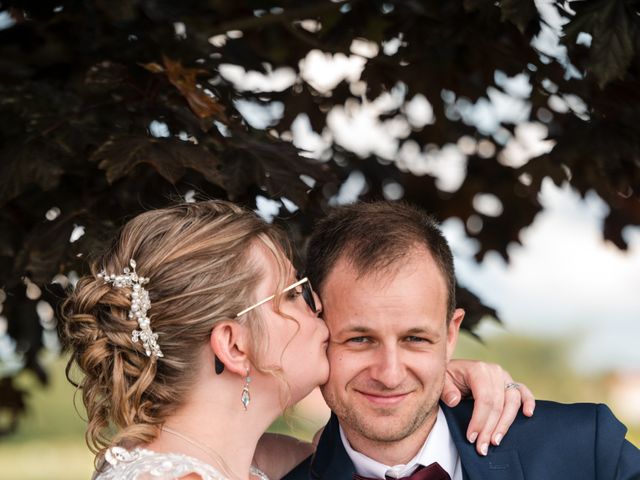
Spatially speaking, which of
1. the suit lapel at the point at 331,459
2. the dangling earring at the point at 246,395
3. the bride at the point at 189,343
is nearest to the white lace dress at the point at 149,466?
the bride at the point at 189,343

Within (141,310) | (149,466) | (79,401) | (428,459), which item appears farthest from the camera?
(79,401)

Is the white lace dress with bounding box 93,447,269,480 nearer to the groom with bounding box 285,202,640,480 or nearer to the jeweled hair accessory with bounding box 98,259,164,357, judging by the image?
the jeweled hair accessory with bounding box 98,259,164,357

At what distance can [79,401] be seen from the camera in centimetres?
1138

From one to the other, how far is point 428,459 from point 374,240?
2.07 ft

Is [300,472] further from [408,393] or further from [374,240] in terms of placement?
[374,240]

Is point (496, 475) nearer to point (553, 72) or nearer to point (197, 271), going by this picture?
point (197, 271)

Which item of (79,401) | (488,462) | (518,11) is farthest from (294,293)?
(79,401)

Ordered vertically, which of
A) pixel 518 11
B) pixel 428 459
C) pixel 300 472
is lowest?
pixel 300 472

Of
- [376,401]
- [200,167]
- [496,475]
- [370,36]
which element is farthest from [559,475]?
[370,36]

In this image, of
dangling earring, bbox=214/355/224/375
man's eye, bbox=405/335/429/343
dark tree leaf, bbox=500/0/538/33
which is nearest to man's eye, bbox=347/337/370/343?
man's eye, bbox=405/335/429/343

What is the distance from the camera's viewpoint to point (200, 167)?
279 centimetres

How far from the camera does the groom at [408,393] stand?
2.67 meters

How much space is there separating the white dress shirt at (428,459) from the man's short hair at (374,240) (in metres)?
0.34

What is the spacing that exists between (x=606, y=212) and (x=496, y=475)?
2353 millimetres
